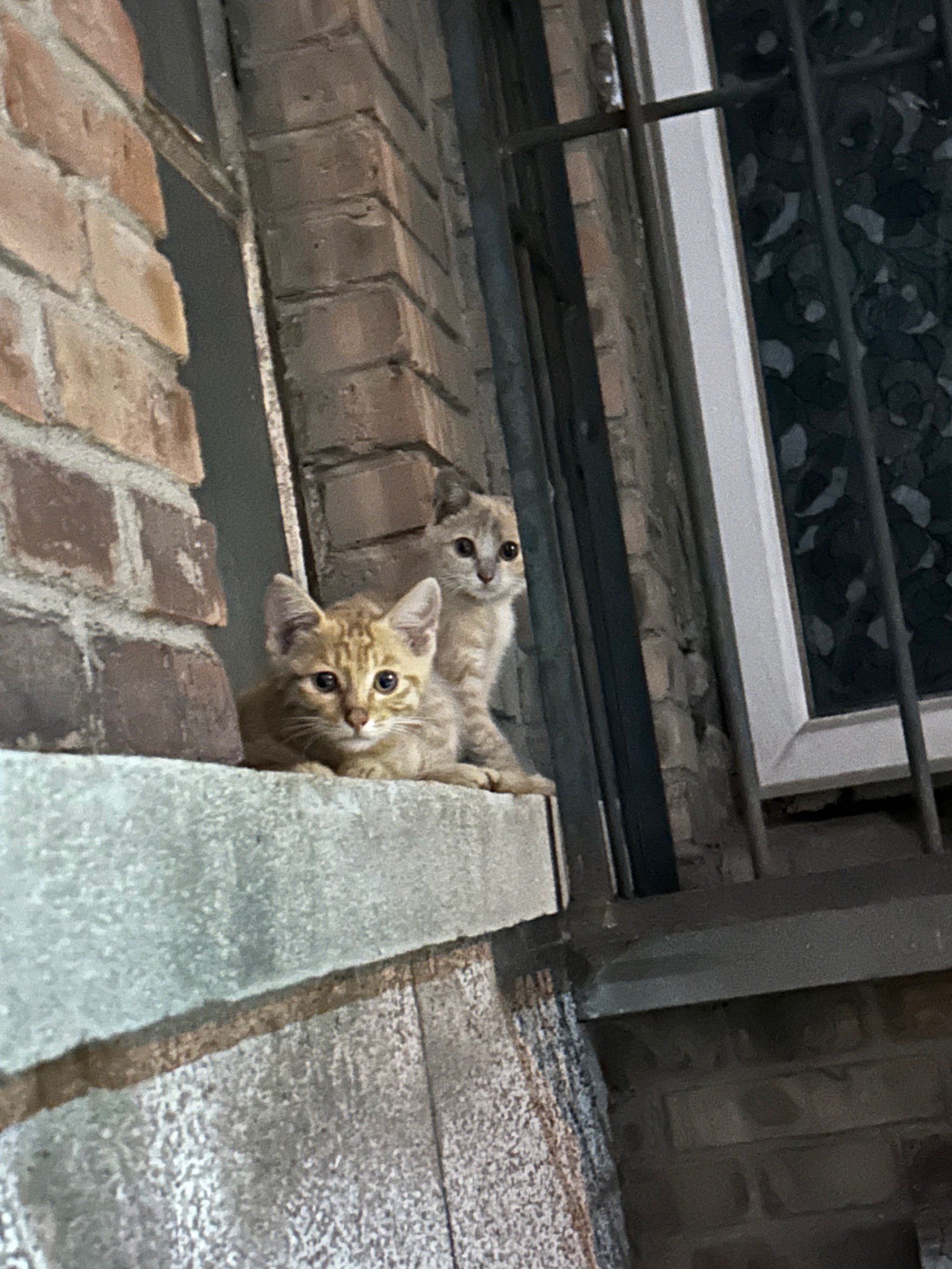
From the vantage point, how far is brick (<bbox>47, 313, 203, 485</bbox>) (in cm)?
77

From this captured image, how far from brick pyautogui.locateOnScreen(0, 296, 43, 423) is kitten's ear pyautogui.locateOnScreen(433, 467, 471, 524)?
2.92 feet

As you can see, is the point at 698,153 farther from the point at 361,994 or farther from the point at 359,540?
the point at 361,994

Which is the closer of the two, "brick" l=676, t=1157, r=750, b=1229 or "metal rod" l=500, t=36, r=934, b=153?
"metal rod" l=500, t=36, r=934, b=153

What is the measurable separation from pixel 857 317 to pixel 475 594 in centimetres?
101

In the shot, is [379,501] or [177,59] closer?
[177,59]

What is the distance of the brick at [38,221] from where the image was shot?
28.7 inches

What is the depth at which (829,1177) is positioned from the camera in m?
1.65

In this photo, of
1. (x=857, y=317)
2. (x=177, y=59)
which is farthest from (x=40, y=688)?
(x=857, y=317)

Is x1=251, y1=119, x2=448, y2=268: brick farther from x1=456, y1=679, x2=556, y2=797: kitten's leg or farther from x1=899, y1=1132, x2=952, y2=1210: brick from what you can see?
x1=899, y1=1132, x2=952, y2=1210: brick

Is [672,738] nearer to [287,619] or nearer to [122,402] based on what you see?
[287,619]

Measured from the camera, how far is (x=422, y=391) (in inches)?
64.1

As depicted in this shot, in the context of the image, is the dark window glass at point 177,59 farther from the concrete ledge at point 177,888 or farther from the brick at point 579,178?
the concrete ledge at point 177,888

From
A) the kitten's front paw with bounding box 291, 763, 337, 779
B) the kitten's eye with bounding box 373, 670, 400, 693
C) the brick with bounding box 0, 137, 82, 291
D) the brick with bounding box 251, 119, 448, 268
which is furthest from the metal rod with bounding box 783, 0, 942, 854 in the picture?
the brick with bounding box 0, 137, 82, 291

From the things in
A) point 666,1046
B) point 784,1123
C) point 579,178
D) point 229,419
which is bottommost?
point 784,1123
